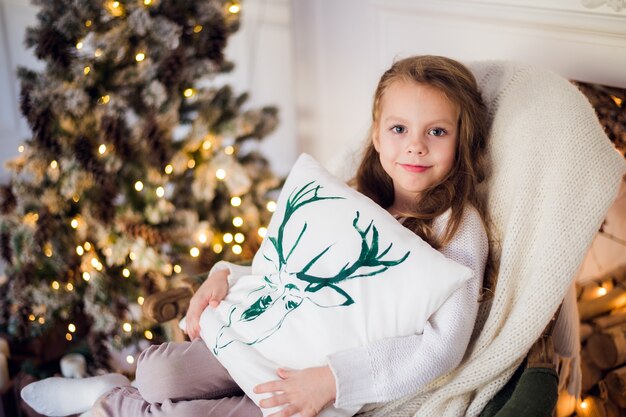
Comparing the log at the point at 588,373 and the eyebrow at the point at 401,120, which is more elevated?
the eyebrow at the point at 401,120

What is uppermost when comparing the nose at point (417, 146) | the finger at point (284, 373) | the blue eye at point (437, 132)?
the blue eye at point (437, 132)

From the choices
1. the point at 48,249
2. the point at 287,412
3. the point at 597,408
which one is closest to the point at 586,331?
the point at 597,408

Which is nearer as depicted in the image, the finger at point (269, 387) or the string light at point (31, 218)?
the finger at point (269, 387)

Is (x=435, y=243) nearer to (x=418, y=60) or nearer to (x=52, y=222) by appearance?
(x=418, y=60)

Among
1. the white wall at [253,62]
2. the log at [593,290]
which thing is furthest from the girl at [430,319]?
the white wall at [253,62]

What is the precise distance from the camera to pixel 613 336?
1.80m

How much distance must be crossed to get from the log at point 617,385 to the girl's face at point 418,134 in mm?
853

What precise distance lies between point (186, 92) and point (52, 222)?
1.79ft

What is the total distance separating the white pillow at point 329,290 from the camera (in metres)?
1.19

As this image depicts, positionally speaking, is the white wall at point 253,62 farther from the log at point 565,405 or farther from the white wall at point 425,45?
the log at point 565,405

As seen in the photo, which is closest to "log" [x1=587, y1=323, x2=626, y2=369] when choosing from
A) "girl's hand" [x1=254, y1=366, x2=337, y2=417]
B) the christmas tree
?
"girl's hand" [x1=254, y1=366, x2=337, y2=417]

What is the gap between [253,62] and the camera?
9.37ft

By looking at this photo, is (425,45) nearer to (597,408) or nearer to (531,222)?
(531,222)

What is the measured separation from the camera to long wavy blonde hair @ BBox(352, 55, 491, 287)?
52.4 inches
